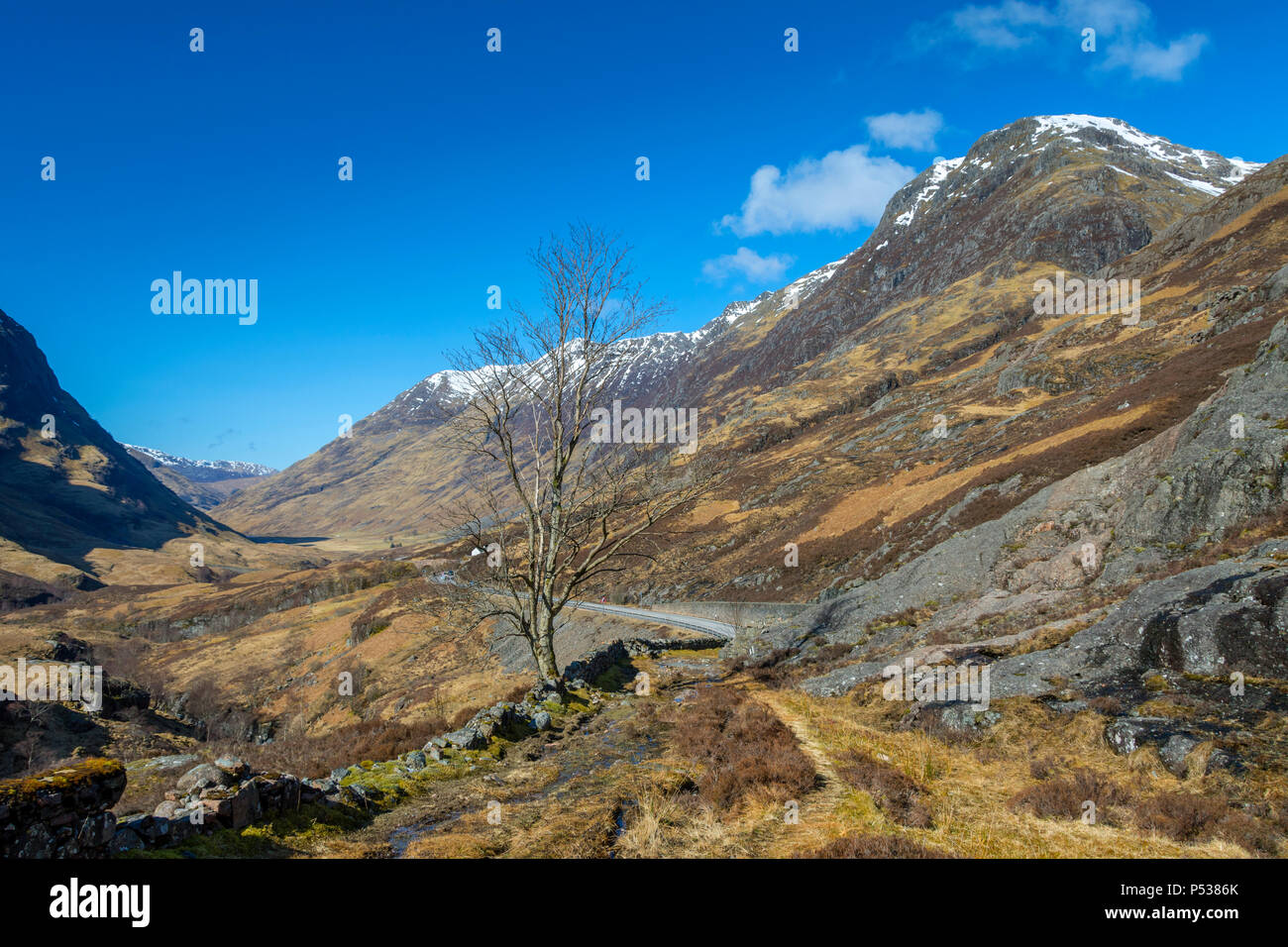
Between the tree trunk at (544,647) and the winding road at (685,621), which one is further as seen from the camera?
the winding road at (685,621)

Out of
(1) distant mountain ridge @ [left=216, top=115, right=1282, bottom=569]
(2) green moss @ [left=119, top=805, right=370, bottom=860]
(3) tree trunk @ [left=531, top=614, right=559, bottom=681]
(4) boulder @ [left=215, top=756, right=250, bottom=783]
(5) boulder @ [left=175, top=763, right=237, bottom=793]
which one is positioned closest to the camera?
(2) green moss @ [left=119, top=805, right=370, bottom=860]

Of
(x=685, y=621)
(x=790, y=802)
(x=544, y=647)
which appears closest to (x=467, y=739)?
(x=544, y=647)

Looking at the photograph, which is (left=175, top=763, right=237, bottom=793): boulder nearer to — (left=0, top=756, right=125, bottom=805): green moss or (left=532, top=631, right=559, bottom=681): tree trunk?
(left=0, top=756, right=125, bottom=805): green moss

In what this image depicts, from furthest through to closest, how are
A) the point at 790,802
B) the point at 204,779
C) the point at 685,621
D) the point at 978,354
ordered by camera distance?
the point at 978,354, the point at 685,621, the point at 790,802, the point at 204,779

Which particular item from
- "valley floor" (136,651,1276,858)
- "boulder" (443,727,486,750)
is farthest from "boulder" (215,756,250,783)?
"boulder" (443,727,486,750)

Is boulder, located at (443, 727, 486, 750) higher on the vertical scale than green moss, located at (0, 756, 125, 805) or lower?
lower

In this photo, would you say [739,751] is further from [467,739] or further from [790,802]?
[467,739]

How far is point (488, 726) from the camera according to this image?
13.7 meters

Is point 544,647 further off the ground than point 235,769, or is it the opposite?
point 235,769

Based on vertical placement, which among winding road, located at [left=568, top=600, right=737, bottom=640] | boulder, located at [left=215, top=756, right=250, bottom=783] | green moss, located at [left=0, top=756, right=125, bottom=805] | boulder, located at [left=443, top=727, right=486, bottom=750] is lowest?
winding road, located at [left=568, top=600, right=737, bottom=640]

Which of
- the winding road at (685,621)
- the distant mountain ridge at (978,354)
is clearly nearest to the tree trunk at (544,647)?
the distant mountain ridge at (978,354)

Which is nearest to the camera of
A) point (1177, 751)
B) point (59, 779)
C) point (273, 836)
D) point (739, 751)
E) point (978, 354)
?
point (59, 779)

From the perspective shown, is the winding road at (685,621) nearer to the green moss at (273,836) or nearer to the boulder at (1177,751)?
the boulder at (1177,751)
